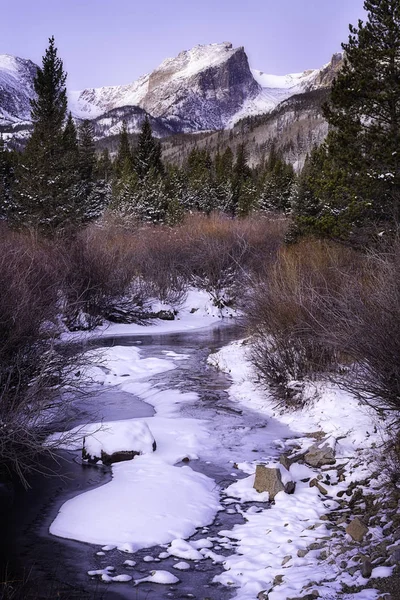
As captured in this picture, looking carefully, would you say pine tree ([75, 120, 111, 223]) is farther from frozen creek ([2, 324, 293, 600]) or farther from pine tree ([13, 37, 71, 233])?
frozen creek ([2, 324, 293, 600])

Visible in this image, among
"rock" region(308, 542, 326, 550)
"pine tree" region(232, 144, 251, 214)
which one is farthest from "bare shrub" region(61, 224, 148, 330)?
"pine tree" region(232, 144, 251, 214)

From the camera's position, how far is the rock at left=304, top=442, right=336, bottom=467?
8.48 meters

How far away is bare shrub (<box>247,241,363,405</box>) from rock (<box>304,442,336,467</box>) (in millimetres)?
2485

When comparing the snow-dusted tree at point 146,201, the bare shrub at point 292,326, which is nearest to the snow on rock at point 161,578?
the bare shrub at point 292,326

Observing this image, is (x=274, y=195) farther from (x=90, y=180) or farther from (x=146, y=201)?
(x=90, y=180)

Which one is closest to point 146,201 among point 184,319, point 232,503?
point 184,319

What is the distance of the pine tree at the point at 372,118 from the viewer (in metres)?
17.5

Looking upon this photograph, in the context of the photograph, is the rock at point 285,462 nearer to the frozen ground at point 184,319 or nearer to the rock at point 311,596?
the rock at point 311,596

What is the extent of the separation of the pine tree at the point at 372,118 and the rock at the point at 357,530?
42.1 feet

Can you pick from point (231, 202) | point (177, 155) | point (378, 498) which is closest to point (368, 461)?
point (378, 498)

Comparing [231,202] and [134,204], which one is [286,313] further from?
[231,202]

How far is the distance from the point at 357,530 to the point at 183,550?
75.0 inches

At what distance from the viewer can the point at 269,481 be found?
300 inches

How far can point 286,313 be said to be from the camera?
40.8ft
